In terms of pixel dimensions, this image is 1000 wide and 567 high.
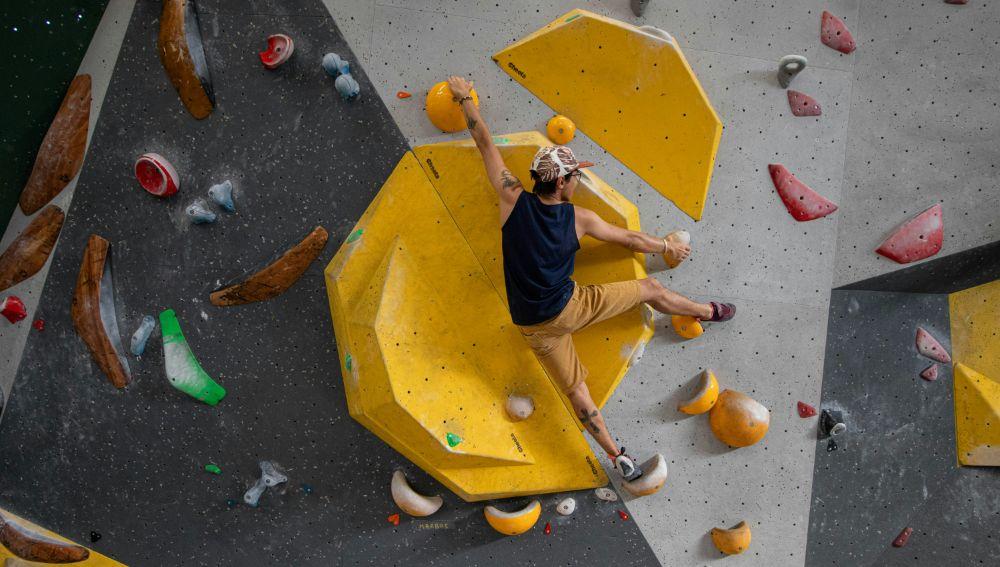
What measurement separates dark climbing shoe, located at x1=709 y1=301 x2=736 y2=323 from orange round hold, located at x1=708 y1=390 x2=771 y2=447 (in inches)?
12.4

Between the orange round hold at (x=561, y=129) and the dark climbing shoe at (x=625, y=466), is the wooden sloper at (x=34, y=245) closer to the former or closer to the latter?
the orange round hold at (x=561, y=129)

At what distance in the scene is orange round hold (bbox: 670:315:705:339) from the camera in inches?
102

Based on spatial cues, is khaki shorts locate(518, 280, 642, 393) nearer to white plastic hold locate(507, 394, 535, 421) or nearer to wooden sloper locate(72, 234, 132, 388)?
white plastic hold locate(507, 394, 535, 421)

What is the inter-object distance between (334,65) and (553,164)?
3.18 ft

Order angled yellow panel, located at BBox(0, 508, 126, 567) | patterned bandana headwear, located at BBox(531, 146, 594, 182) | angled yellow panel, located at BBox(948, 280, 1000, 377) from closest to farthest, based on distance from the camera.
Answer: patterned bandana headwear, located at BBox(531, 146, 594, 182) < angled yellow panel, located at BBox(948, 280, 1000, 377) < angled yellow panel, located at BBox(0, 508, 126, 567)

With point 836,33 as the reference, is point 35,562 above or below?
below

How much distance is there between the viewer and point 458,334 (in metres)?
2.63

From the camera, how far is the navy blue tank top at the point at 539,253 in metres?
2.26

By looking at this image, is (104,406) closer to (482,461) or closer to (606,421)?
(482,461)

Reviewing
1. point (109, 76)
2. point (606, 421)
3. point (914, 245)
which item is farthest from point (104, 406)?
point (914, 245)

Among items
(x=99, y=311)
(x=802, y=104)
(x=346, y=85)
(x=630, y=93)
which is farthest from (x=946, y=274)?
(x=99, y=311)

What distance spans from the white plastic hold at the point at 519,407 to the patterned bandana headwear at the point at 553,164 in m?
0.89

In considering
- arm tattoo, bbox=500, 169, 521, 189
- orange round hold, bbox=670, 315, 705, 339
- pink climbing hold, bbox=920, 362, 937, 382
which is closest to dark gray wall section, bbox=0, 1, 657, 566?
arm tattoo, bbox=500, 169, 521, 189

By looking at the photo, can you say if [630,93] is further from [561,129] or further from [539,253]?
[539,253]
